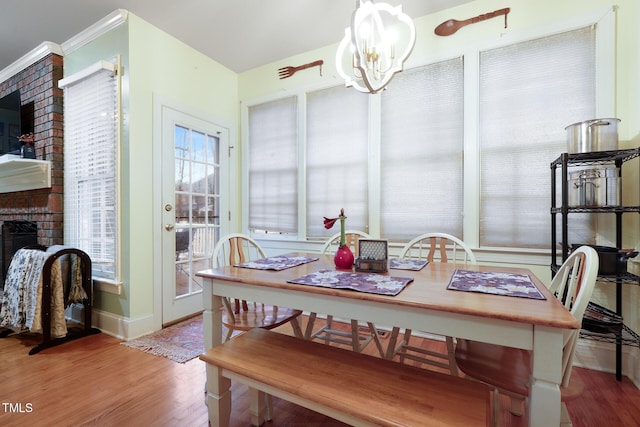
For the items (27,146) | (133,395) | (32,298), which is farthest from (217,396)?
(27,146)

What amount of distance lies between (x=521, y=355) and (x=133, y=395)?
6.57 feet

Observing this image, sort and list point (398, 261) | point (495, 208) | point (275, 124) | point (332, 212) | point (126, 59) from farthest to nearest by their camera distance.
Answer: point (275, 124), point (332, 212), point (126, 59), point (495, 208), point (398, 261)

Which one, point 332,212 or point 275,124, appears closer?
point 332,212

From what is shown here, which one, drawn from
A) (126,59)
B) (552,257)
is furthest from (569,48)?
(126,59)

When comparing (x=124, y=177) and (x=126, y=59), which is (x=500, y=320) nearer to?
(x=124, y=177)

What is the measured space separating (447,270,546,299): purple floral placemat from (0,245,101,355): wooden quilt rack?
279cm

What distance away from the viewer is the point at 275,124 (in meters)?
3.29

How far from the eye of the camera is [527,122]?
7.13 ft

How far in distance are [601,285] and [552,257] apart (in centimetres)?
36

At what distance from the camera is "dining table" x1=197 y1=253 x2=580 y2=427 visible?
2.80 feet

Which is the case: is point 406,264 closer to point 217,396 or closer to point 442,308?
point 442,308

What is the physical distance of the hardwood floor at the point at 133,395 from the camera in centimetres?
148

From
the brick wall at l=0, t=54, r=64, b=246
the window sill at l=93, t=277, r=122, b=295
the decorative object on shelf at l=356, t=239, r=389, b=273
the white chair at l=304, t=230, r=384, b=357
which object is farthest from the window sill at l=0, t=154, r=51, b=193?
the decorative object on shelf at l=356, t=239, r=389, b=273

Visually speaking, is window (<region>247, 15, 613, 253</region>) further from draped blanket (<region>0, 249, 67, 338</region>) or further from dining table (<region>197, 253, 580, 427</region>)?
draped blanket (<region>0, 249, 67, 338</region>)
